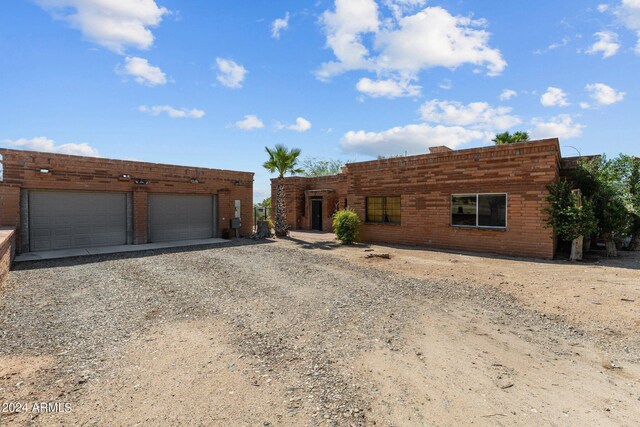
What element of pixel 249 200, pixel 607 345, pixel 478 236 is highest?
pixel 249 200

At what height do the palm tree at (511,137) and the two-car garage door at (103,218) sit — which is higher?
the palm tree at (511,137)

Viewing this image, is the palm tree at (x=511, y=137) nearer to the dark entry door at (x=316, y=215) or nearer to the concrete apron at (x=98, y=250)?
the dark entry door at (x=316, y=215)

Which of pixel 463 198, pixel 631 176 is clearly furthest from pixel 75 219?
pixel 631 176

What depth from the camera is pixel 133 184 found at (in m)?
13.3

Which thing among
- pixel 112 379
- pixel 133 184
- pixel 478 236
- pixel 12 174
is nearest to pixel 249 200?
pixel 133 184

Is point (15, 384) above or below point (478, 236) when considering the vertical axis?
below

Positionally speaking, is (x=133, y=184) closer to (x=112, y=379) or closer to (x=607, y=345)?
(x=112, y=379)

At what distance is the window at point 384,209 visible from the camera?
13973mm

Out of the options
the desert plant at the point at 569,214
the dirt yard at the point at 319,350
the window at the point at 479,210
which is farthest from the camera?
the window at the point at 479,210

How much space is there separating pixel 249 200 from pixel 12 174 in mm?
9543

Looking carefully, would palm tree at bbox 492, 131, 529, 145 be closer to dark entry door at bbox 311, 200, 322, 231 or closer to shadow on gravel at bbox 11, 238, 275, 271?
dark entry door at bbox 311, 200, 322, 231

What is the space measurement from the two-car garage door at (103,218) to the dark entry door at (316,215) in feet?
24.5

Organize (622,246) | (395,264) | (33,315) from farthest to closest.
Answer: (622,246)
(395,264)
(33,315)

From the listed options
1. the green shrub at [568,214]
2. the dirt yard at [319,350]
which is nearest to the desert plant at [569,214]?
the green shrub at [568,214]
